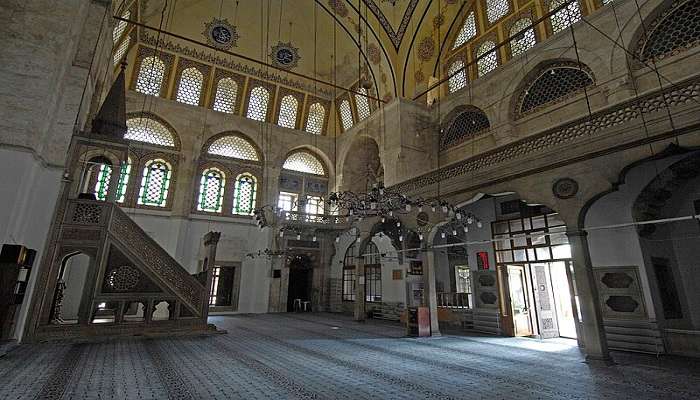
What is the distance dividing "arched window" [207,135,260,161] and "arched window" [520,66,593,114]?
9.88 meters

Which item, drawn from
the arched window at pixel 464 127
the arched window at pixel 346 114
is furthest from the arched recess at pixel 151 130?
the arched window at pixel 464 127

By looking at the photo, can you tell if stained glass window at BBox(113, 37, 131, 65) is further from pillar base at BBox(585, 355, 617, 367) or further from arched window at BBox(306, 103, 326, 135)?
pillar base at BBox(585, 355, 617, 367)

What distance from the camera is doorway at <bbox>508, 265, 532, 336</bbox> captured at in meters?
7.48

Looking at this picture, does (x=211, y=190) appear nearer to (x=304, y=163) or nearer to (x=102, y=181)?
(x=102, y=181)

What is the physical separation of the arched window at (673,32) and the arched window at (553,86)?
3.68ft

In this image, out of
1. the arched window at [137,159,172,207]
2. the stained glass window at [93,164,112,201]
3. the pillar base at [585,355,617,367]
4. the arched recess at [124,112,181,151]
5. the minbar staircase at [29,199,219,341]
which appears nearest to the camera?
the pillar base at [585,355,617,367]

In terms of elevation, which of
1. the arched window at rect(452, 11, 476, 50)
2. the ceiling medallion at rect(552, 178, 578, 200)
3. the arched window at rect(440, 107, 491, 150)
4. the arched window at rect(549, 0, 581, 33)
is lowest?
the ceiling medallion at rect(552, 178, 578, 200)

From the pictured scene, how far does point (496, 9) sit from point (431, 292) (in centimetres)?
834

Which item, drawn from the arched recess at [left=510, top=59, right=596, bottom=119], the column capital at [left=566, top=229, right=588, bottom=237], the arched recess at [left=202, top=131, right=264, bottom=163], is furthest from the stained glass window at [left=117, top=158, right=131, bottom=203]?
the column capital at [left=566, top=229, right=588, bottom=237]

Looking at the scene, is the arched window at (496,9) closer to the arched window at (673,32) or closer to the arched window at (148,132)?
the arched window at (673,32)

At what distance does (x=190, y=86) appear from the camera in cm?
1298

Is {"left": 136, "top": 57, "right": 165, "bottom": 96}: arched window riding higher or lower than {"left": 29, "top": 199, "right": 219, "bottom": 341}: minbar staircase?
higher

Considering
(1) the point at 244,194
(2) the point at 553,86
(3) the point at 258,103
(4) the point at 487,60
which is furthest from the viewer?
(3) the point at 258,103

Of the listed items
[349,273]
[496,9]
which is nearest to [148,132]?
[349,273]
